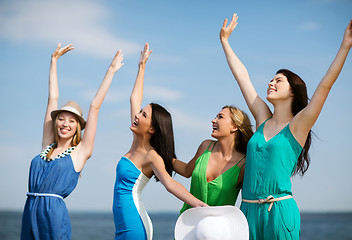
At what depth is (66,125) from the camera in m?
5.24

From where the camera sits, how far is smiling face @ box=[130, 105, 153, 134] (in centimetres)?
490

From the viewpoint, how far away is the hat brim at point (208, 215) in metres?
4.05

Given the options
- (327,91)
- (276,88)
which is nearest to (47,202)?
(276,88)

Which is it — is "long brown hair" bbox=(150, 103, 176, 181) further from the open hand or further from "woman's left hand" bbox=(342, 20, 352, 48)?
"woman's left hand" bbox=(342, 20, 352, 48)

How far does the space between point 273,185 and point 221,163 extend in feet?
2.36

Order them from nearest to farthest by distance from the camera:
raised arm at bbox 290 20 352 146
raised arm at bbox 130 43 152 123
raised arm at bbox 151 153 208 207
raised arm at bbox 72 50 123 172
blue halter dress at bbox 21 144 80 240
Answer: raised arm at bbox 290 20 352 146 → raised arm at bbox 151 153 208 207 → blue halter dress at bbox 21 144 80 240 → raised arm at bbox 72 50 123 172 → raised arm at bbox 130 43 152 123

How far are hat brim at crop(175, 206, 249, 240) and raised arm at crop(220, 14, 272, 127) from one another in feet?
3.11

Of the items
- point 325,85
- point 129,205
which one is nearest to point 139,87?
point 129,205

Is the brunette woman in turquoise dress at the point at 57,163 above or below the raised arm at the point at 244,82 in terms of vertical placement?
below

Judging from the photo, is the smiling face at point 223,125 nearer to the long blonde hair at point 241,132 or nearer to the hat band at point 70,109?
the long blonde hair at point 241,132

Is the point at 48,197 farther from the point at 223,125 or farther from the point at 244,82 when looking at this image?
the point at 244,82

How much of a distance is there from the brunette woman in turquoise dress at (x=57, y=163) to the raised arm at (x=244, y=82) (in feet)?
4.20

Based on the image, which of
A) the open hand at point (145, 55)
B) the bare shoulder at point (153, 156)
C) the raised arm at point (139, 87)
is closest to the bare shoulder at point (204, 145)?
the bare shoulder at point (153, 156)

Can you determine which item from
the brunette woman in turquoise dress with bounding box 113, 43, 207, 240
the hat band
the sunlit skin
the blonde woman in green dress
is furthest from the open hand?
the blonde woman in green dress
